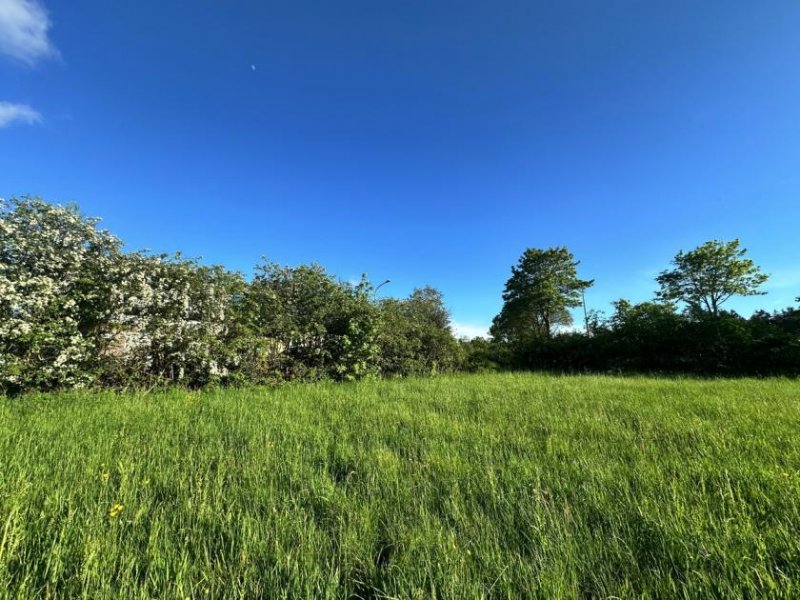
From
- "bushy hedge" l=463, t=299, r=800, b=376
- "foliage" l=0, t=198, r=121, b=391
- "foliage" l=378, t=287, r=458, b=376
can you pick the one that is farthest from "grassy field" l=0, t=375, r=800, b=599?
"bushy hedge" l=463, t=299, r=800, b=376

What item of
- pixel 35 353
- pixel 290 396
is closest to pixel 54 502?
pixel 290 396

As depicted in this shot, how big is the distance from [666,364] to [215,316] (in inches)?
621

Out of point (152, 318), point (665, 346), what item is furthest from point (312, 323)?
point (665, 346)

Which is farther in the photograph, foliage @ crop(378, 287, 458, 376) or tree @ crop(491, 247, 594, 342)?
tree @ crop(491, 247, 594, 342)

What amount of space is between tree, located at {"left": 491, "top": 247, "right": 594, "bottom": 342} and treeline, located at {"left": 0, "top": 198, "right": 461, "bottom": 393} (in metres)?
26.6

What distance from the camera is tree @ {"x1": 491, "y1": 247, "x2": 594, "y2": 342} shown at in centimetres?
3347

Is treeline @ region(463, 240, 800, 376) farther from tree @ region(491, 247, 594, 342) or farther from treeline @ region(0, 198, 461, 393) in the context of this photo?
tree @ region(491, 247, 594, 342)

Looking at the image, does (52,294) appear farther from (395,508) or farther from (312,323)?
(395,508)

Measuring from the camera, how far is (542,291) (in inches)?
1302

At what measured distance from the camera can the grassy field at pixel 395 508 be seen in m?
1.55

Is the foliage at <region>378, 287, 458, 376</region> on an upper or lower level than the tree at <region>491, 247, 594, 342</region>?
lower

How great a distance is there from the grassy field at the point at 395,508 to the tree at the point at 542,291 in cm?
3085

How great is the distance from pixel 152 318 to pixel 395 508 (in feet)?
23.4

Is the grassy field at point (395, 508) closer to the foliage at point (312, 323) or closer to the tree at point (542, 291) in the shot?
the foliage at point (312, 323)
